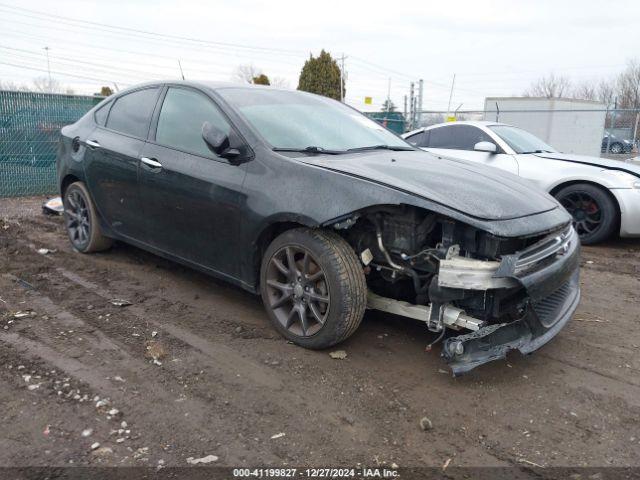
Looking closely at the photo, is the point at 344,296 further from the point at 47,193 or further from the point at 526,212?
the point at 47,193

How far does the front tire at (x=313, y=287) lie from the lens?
3.11 metres

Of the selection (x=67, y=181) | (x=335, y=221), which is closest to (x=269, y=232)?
(x=335, y=221)

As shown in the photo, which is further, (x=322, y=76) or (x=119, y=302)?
(x=322, y=76)

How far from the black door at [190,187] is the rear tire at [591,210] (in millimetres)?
4508

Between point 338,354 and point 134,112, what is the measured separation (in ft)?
9.12

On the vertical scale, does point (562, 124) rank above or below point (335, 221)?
above

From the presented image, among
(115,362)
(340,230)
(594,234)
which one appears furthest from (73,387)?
(594,234)

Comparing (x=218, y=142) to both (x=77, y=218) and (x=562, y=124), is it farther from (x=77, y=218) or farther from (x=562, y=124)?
(x=562, y=124)

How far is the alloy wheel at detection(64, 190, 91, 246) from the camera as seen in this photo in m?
5.15

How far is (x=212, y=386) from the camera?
294 cm

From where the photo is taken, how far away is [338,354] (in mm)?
3334

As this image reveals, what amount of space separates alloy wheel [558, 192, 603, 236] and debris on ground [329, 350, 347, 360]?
430cm

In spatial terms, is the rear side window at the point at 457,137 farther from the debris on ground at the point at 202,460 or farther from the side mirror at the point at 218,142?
the debris on ground at the point at 202,460

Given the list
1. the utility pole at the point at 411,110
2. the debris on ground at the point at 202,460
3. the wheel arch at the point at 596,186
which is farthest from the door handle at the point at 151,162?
the utility pole at the point at 411,110
